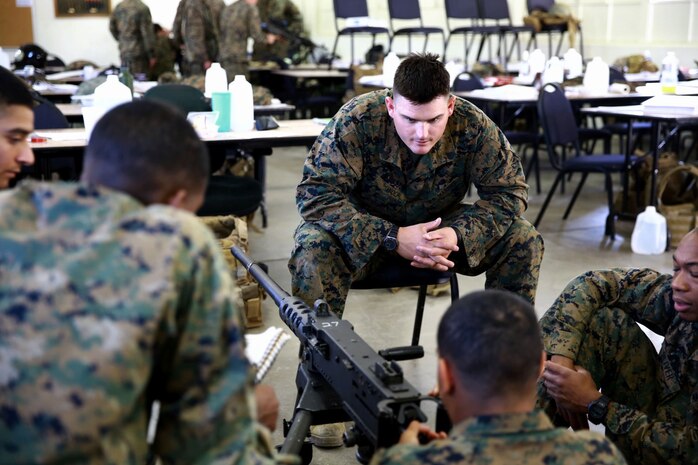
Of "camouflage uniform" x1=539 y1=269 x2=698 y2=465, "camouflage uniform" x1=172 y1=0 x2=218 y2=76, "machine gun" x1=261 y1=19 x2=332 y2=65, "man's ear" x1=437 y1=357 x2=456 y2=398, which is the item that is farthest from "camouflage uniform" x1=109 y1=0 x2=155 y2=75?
"man's ear" x1=437 y1=357 x2=456 y2=398

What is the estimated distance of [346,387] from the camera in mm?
1676

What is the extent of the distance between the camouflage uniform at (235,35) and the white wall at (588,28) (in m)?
4.31

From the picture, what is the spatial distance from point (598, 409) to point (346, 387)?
0.70 metres

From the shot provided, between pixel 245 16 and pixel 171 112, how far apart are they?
737cm

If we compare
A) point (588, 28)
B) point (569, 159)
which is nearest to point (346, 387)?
point (569, 159)

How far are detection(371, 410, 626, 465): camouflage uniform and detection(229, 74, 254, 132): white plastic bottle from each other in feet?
9.02

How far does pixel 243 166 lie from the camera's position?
17.3ft

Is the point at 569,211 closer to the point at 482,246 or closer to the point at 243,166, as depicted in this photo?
the point at 243,166

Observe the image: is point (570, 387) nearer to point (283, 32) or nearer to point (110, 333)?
point (110, 333)

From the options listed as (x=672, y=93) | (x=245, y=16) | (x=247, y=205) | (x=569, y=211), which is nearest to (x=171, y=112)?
(x=247, y=205)

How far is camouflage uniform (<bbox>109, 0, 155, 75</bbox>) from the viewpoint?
870cm

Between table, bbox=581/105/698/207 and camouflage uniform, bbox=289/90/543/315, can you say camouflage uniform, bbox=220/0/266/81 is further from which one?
camouflage uniform, bbox=289/90/543/315

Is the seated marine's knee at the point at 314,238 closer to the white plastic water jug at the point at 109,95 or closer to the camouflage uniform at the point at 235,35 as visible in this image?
the white plastic water jug at the point at 109,95

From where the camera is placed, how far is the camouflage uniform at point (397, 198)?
8.77 ft
